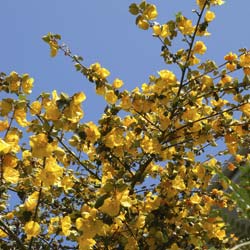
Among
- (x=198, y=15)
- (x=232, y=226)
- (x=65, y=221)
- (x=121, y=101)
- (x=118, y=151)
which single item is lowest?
(x=232, y=226)

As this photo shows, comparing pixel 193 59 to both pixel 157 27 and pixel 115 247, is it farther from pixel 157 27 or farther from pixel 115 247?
pixel 115 247

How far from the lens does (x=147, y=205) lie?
11.5 ft

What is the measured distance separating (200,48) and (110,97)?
36.5 inches

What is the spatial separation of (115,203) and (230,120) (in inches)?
71.7

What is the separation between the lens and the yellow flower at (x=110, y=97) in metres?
3.70

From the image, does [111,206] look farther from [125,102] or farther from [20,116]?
[125,102]

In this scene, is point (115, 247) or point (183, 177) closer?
point (115, 247)

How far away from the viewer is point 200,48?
3.99m

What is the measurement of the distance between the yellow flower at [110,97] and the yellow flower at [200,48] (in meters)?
0.87

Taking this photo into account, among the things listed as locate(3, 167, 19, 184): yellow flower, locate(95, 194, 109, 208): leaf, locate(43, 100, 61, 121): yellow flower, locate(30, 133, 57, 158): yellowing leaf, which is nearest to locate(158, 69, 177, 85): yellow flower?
locate(43, 100, 61, 121): yellow flower

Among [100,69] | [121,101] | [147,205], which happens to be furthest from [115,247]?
[100,69]

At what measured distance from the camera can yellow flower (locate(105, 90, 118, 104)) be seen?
370 cm

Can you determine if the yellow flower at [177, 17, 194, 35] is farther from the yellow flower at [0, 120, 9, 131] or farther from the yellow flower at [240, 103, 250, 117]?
the yellow flower at [0, 120, 9, 131]

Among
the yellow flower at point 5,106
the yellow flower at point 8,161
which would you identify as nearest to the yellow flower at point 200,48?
the yellow flower at point 5,106
